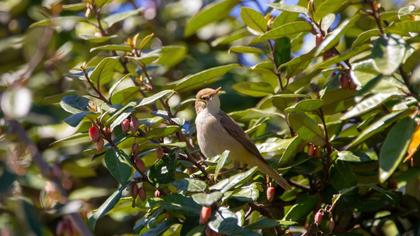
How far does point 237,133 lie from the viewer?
3207mm

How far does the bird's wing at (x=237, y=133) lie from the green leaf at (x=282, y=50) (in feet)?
1.06

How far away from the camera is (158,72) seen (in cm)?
441

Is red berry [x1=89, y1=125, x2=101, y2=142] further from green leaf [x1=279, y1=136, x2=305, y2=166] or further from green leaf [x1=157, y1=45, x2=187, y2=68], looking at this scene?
green leaf [x1=157, y1=45, x2=187, y2=68]

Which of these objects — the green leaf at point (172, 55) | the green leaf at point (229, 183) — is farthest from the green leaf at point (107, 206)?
the green leaf at point (172, 55)

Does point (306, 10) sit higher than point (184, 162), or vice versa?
point (306, 10)

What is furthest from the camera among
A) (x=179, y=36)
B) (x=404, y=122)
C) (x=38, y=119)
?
(x=179, y=36)

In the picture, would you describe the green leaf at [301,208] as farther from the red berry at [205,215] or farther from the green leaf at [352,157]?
the red berry at [205,215]

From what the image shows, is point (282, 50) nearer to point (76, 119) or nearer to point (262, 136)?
point (262, 136)

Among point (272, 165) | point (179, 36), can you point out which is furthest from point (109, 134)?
point (179, 36)

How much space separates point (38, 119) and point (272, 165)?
1174 mm

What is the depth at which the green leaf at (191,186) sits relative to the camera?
2287 millimetres

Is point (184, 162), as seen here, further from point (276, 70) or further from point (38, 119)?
point (38, 119)

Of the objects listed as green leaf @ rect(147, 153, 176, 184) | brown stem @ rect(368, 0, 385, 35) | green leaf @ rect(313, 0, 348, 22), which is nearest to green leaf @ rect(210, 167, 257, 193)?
green leaf @ rect(147, 153, 176, 184)

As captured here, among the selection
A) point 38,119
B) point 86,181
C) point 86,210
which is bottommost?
point 86,181
